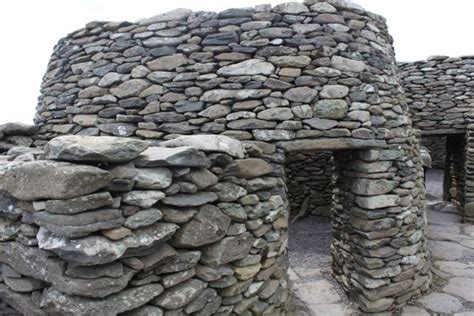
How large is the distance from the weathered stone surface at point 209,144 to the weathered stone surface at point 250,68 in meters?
0.92

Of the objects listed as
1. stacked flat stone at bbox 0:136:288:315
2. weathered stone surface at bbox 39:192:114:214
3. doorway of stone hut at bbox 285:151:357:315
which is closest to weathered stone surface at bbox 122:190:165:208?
stacked flat stone at bbox 0:136:288:315

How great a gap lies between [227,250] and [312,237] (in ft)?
14.4

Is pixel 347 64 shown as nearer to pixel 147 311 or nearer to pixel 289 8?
pixel 289 8

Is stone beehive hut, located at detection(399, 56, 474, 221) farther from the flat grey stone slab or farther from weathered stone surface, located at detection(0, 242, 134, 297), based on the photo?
weathered stone surface, located at detection(0, 242, 134, 297)

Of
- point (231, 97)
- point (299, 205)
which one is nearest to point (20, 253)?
point (231, 97)

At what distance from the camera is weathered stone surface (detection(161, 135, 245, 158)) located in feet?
7.62

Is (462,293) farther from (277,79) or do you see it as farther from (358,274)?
(277,79)

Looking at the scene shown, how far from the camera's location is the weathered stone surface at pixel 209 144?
7.62 feet

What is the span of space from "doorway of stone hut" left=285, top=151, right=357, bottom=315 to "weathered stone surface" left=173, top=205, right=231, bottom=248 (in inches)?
69.4

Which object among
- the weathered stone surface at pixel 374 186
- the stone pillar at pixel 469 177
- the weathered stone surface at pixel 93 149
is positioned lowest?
the stone pillar at pixel 469 177

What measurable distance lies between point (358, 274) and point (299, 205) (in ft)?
12.9

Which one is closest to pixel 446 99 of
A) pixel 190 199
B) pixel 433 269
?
pixel 433 269

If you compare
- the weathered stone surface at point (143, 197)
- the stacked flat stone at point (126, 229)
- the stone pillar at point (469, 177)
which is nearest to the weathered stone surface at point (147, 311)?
the stacked flat stone at point (126, 229)

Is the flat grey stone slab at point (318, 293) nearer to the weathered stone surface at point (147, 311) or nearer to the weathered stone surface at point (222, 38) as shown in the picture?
the weathered stone surface at point (147, 311)
